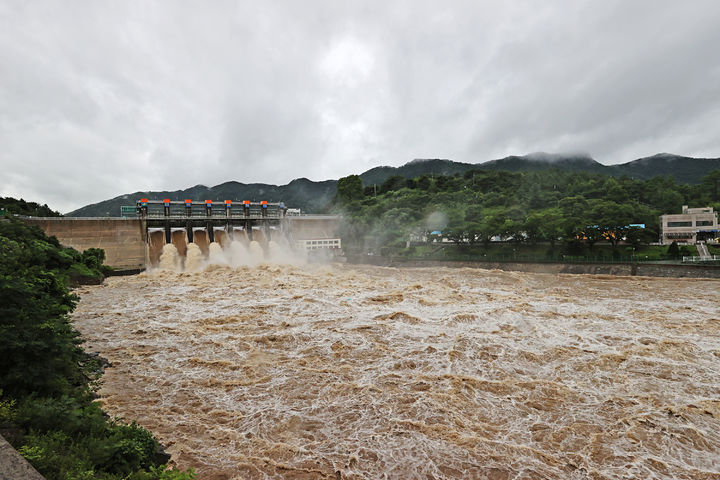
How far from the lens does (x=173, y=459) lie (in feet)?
20.1

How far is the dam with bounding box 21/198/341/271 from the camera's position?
38.0 metres

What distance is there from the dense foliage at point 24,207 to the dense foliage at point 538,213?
44.5 meters

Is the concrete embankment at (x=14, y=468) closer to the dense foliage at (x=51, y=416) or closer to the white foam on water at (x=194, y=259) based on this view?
the dense foliage at (x=51, y=416)

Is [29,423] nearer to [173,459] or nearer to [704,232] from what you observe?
[173,459]

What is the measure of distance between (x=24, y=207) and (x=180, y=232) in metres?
29.0

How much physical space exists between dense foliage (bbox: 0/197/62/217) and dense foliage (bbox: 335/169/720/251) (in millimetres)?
44491

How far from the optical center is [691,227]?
139 feet

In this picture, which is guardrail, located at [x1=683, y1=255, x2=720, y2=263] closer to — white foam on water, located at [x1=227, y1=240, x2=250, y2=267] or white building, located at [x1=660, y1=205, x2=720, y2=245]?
white building, located at [x1=660, y1=205, x2=720, y2=245]

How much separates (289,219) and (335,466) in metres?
48.1

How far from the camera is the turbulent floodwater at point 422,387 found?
639 centimetres

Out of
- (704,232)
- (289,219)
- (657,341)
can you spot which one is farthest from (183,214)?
(704,232)

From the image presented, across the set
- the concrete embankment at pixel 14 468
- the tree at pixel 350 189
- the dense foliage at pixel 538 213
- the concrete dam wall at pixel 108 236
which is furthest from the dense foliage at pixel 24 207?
the tree at pixel 350 189

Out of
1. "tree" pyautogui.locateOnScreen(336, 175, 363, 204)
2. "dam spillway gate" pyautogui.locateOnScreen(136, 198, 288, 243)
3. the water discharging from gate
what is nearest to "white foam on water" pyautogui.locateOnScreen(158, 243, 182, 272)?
the water discharging from gate

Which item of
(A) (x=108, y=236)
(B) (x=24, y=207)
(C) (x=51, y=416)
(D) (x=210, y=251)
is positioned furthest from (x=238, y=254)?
(C) (x=51, y=416)
